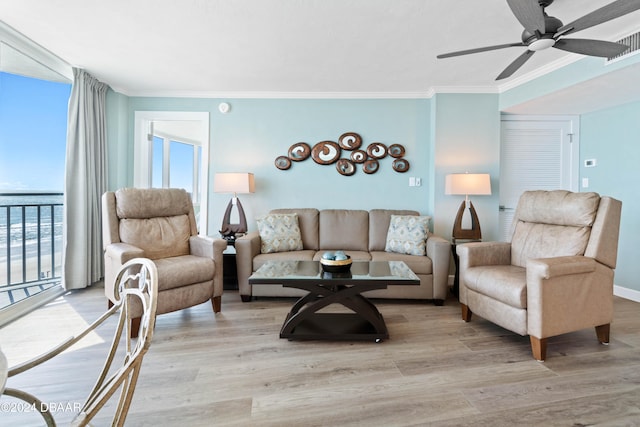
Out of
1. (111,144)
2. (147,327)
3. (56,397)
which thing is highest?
(111,144)

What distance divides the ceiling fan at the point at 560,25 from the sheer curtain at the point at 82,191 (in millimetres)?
3890

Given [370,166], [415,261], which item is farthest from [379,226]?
[370,166]

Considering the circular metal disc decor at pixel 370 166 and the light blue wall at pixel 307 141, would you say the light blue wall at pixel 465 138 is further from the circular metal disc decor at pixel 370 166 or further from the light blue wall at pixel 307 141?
the circular metal disc decor at pixel 370 166

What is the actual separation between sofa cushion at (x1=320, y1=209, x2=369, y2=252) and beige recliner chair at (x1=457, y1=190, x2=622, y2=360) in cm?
118

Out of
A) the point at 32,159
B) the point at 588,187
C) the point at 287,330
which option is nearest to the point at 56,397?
the point at 287,330

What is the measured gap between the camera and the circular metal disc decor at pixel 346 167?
387cm

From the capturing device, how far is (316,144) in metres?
3.89

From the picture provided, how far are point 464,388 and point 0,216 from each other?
4.19 metres

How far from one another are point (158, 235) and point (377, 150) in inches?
105

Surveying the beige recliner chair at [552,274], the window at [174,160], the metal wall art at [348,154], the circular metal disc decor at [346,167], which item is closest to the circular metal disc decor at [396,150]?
the metal wall art at [348,154]

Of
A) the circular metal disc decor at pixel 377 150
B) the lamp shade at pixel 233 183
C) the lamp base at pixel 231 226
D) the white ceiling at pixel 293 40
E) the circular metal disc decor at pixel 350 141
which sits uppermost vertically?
the white ceiling at pixel 293 40

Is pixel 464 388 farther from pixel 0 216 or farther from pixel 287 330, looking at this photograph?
pixel 0 216

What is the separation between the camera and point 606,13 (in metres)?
1.61

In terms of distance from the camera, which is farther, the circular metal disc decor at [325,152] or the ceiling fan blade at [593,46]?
the circular metal disc decor at [325,152]
